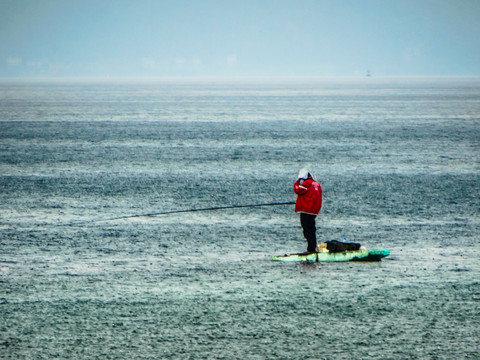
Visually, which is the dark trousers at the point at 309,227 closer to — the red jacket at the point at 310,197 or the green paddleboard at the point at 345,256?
the red jacket at the point at 310,197

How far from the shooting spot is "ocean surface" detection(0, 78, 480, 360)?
6.02 metres

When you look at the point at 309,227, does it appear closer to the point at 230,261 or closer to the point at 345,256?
the point at 345,256

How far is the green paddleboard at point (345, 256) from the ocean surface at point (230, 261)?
7.1 inches

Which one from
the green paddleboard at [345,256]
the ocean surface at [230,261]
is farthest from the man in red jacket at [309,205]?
the ocean surface at [230,261]

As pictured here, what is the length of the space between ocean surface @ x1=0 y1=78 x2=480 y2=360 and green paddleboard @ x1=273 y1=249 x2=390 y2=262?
180mm

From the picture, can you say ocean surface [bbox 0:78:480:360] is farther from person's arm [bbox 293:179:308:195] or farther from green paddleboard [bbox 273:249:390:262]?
person's arm [bbox 293:179:308:195]

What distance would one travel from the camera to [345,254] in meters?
8.66

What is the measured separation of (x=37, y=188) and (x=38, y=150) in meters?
8.06

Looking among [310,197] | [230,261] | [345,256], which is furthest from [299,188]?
[230,261]

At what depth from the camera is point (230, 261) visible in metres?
8.56

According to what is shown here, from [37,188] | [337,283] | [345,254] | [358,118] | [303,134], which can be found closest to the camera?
[337,283]

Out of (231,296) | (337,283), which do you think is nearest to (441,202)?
(337,283)

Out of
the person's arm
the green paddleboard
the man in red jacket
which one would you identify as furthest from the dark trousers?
the person's arm

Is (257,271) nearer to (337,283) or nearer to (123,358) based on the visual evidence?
(337,283)
